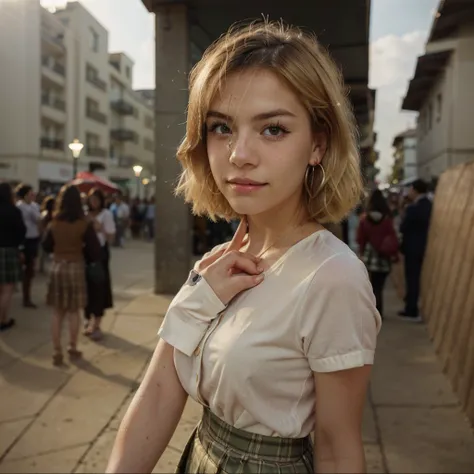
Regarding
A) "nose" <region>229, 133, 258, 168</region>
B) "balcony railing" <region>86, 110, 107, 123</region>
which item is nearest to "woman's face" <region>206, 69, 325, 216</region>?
"nose" <region>229, 133, 258, 168</region>

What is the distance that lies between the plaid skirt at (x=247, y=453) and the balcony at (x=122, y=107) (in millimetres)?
47402

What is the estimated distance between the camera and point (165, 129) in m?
7.67

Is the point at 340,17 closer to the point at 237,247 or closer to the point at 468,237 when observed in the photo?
the point at 468,237

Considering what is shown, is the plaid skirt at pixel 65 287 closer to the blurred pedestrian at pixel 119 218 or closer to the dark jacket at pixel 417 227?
the dark jacket at pixel 417 227

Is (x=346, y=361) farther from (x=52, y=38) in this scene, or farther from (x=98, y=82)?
(x=98, y=82)

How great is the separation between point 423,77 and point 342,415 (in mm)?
22298

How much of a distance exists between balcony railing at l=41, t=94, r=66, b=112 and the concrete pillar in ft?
85.6

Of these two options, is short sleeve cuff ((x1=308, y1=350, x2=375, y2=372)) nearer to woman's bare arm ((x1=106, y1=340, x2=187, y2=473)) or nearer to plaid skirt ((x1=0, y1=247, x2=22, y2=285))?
woman's bare arm ((x1=106, y1=340, x2=187, y2=473))

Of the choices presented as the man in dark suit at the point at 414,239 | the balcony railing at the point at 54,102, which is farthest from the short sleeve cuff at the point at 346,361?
the balcony railing at the point at 54,102

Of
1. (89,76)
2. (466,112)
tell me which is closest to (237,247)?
(466,112)

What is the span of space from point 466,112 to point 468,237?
48.3ft

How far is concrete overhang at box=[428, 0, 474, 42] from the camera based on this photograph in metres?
13.3

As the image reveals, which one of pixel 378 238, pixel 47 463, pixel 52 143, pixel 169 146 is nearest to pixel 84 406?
pixel 47 463

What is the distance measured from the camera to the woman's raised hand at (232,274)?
109 centimetres
